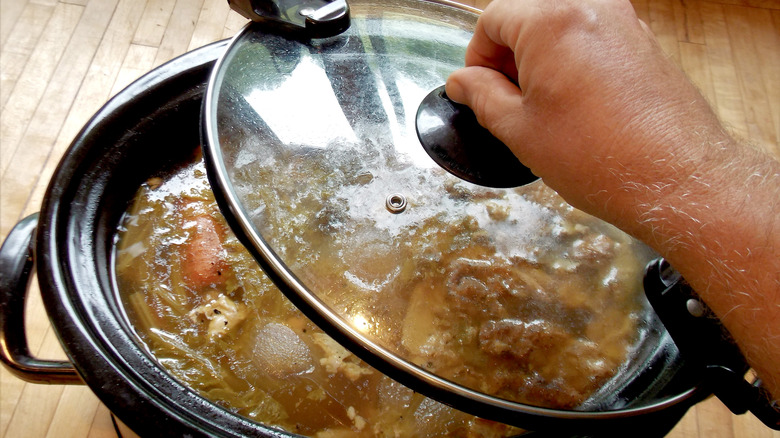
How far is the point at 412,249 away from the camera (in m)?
0.91

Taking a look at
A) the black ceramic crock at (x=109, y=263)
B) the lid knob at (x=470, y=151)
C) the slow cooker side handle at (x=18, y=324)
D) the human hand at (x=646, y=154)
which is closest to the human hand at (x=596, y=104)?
the human hand at (x=646, y=154)

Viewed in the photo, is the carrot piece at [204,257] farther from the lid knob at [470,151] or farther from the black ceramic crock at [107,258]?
the lid knob at [470,151]

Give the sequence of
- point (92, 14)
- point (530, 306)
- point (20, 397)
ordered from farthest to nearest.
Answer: point (92, 14)
point (20, 397)
point (530, 306)

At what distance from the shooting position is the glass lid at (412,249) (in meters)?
0.85

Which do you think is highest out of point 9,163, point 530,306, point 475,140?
point 475,140

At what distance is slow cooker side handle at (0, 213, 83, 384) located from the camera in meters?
1.04

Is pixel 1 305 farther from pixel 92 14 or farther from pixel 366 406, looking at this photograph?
pixel 92 14

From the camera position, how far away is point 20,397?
1599 mm

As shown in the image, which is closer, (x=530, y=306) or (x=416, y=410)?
(x=530, y=306)

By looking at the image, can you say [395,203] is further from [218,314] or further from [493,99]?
[218,314]

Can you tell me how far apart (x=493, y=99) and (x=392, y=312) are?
376 millimetres

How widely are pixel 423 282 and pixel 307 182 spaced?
0.28 m

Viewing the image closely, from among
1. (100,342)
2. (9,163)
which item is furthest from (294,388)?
(9,163)

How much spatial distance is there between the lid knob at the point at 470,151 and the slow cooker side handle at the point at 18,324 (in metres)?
0.81
